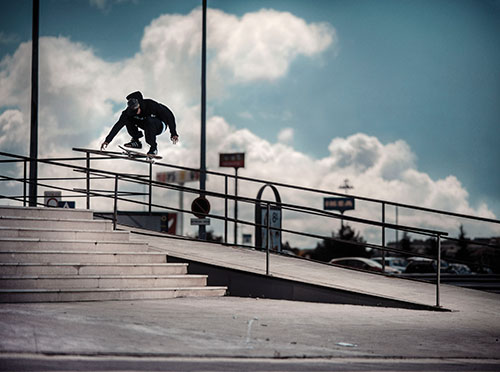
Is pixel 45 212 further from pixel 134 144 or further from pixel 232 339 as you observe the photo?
pixel 232 339

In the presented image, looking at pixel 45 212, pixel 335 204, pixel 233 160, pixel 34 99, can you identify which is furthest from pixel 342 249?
pixel 45 212

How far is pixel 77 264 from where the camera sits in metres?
9.23

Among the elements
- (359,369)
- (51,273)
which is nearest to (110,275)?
(51,273)

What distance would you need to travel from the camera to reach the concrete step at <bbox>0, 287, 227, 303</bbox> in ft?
27.1

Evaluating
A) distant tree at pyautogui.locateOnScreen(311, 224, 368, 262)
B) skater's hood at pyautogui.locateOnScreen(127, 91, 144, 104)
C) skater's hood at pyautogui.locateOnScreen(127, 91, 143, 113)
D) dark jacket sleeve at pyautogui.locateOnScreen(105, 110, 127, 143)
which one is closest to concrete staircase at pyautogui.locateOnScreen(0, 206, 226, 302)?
dark jacket sleeve at pyautogui.locateOnScreen(105, 110, 127, 143)

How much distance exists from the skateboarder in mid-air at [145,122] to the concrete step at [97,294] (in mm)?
5242

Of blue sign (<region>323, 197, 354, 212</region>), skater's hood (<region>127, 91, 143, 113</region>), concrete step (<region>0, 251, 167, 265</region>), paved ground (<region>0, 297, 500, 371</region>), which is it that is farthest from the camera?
blue sign (<region>323, 197, 354, 212</region>)

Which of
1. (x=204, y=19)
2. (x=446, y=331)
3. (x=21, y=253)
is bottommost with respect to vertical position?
(x=446, y=331)

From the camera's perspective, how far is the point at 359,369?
17.5 feet

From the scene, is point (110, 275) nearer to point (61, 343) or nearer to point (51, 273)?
point (51, 273)

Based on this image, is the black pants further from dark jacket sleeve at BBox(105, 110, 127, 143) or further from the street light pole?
the street light pole

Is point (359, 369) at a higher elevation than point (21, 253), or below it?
below

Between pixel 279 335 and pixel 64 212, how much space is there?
18.9ft

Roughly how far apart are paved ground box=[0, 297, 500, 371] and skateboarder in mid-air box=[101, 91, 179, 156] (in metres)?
6.14
